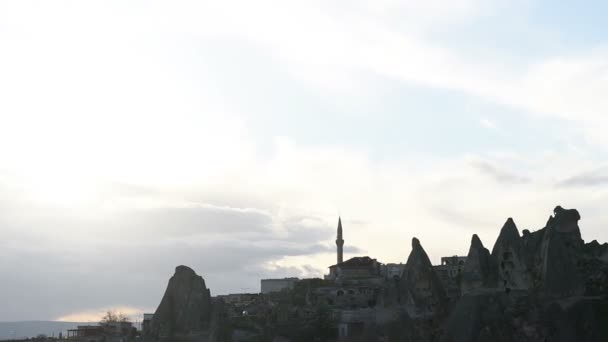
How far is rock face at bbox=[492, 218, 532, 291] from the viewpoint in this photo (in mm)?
55125

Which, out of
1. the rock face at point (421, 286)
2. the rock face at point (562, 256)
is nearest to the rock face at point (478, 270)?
the rock face at point (421, 286)

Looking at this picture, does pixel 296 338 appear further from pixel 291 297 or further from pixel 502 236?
pixel 502 236

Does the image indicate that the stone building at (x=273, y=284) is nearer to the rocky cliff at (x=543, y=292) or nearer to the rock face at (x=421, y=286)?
the rock face at (x=421, y=286)

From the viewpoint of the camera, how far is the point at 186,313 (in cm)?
7619

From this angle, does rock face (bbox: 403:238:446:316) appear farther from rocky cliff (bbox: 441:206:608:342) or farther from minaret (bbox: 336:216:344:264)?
minaret (bbox: 336:216:344:264)

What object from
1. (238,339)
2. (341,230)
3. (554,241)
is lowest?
(238,339)

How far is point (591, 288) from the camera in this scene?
169ft

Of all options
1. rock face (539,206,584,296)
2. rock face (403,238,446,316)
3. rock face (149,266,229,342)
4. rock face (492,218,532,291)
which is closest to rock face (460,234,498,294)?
rock face (492,218,532,291)

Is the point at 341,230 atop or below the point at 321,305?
atop

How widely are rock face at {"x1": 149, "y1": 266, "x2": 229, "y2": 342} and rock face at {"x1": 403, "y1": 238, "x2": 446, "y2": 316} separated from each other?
764 inches

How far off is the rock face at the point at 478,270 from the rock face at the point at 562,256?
6.58 metres

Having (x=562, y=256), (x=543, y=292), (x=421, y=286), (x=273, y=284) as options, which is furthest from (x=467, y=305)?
(x=273, y=284)

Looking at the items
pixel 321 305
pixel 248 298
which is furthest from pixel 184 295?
pixel 248 298

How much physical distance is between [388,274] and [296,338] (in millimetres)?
48561
